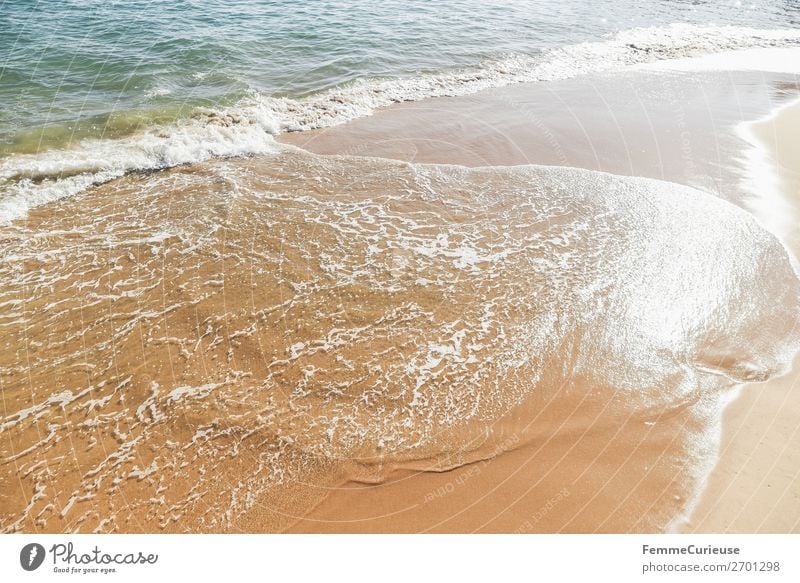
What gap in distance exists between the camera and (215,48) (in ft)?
45.1

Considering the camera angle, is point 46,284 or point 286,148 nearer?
point 46,284

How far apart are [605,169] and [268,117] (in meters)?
7.50

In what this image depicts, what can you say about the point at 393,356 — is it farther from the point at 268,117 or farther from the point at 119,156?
the point at 268,117

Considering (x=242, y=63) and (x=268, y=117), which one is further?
(x=242, y=63)

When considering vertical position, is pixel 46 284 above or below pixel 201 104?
below

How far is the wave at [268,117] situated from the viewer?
8070 millimetres

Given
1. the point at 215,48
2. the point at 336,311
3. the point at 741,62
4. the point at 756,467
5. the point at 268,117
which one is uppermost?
the point at 741,62

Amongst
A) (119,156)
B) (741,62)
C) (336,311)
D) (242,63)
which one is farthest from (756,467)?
(741,62)

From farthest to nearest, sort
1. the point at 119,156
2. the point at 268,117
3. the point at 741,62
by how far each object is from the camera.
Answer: the point at 741,62 < the point at 268,117 < the point at 119,156

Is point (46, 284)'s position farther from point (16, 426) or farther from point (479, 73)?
point (479, 73)
